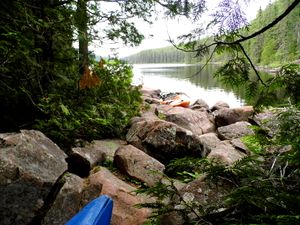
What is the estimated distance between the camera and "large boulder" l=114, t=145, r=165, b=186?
6.15 metres

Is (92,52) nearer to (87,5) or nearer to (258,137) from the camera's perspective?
(87,5)

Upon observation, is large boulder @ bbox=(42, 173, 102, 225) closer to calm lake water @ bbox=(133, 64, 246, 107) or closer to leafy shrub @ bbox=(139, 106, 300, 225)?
leafy shrub @ bbox=(139, 106, 300, 225)

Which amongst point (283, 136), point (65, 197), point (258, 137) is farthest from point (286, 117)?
point (65, 197)

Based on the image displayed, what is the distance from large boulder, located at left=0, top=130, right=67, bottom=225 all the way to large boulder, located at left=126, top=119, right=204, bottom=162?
10.8 feet

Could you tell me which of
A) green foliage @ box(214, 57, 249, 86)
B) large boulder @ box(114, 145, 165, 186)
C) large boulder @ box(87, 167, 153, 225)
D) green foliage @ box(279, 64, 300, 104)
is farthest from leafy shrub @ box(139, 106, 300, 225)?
large boulder @ box(114, 145, 165, 186)

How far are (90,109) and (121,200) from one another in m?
3.11

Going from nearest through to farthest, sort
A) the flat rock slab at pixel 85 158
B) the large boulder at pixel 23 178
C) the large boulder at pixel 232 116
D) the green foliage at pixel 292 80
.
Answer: the green foliage at pixel 292 80 → the large boulder at pixel 23 178 → the flat rock slab at pixel 85 158 → the large boulder at pixel 232 116

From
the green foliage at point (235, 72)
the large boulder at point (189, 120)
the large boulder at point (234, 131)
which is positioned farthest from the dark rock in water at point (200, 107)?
the green foliage at point (235, 72)

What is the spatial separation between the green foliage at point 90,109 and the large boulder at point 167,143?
3.72 feet

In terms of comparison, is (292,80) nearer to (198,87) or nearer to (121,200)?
(121,200)

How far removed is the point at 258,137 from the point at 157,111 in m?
11.6

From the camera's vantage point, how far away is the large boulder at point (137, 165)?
6152mm

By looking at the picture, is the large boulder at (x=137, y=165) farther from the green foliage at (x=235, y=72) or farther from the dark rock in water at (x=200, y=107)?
the dark rock in water at (x=200, y=107)

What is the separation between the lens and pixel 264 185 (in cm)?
191
